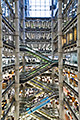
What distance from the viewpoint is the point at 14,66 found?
17.5 metres

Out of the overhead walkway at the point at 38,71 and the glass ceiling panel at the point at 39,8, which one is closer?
the overhead walkway at the point at 38,71

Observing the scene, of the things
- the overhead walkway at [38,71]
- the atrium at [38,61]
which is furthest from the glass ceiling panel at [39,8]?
the overhead walkway at [38,71]

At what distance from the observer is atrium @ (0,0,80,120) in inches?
529

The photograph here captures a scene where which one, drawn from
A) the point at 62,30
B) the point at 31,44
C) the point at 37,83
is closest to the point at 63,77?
the point at 37,83

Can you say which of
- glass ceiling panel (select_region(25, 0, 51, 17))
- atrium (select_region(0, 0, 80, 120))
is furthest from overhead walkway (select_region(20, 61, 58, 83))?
glass ceiling panel (select_region(25, 0, 51, 17))

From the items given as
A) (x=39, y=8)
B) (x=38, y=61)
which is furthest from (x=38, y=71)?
(x=39, y=8)

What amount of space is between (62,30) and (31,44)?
42.2 ft

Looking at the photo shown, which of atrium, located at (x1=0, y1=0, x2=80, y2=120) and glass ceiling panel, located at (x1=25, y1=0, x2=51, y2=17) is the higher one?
glass ceiling panel, located at (x1=25, y1=0, x2=51, y2=17)

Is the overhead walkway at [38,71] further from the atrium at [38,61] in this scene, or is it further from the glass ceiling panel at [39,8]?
the glass ceiling panel at [39,8]

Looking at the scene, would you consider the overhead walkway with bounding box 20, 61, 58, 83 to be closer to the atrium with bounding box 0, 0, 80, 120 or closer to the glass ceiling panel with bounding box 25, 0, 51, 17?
the atrium with bounding box 0, 0, 80, 120

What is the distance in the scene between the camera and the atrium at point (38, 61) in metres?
13.4

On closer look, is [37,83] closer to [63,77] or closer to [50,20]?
[63,77]

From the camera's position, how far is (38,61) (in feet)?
91.8

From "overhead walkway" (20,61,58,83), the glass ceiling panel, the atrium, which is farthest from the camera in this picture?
the glass ceiling panel
